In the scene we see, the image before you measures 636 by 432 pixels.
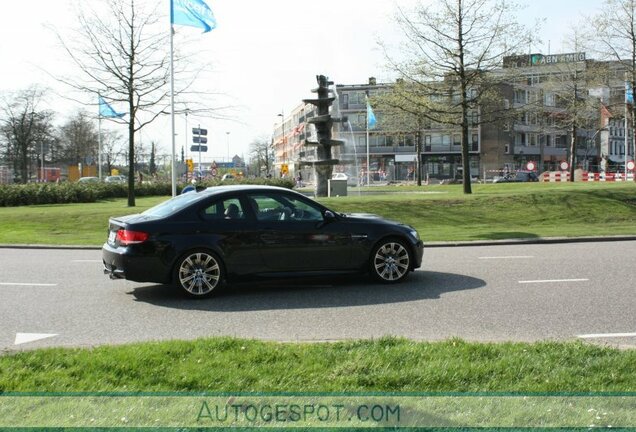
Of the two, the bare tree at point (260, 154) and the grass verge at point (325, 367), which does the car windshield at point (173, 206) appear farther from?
the bare tree at point (260, 154)

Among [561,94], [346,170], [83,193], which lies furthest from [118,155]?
[561,94]

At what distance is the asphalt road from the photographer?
257 inches

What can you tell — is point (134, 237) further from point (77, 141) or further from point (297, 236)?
point (77, 141)

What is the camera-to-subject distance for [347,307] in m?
7.91

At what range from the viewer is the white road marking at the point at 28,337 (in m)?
6.27

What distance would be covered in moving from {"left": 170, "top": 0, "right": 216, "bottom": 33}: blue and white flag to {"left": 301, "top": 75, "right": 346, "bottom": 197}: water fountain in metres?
11.4

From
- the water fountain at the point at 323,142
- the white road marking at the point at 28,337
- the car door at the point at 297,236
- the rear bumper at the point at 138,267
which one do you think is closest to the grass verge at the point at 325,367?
the white road marking at the point at 28,337

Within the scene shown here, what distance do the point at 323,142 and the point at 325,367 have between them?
2975cm

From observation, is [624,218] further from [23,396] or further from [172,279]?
[23,396]

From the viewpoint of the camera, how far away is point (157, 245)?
27.7 ft

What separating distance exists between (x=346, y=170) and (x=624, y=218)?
55433 millimetres

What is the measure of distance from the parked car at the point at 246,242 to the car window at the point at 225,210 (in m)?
0.01

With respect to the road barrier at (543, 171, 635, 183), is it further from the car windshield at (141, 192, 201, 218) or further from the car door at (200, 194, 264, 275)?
the car windshield at (141, 192, 201, 218)

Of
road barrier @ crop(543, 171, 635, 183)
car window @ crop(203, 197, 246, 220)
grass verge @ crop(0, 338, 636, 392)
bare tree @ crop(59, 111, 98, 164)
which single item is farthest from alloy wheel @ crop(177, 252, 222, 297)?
bare tree @ crop(59, 111, 98, 164)
